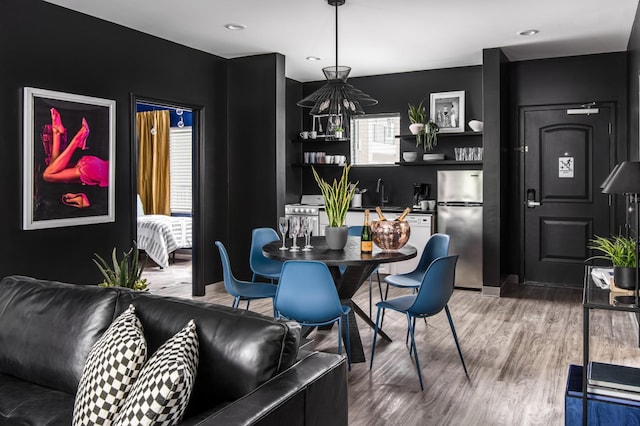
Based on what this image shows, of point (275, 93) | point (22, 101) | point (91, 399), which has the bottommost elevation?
point (91, 399)

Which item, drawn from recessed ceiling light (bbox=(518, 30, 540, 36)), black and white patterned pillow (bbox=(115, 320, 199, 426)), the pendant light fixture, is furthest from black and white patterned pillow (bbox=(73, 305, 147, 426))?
recessed ceiling light (bbox=(518, 30, 540, 36))

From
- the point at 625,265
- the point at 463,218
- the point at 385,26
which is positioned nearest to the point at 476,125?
the point at 463,218

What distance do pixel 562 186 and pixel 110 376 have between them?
5.91 m

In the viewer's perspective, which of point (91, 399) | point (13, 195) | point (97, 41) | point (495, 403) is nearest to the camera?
point (91, 399)

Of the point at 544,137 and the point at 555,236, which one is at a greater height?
the point at 544,137

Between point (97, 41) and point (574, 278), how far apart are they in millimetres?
5610

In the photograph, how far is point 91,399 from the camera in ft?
5.71

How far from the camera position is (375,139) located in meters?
7.46

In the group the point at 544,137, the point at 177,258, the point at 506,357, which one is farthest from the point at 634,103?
the point at 177,258

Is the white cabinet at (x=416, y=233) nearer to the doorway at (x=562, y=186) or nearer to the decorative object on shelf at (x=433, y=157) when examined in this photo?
the decorative object on shelf at (x=433, y=157)

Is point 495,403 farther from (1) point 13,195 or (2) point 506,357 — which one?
(1) point 13,195

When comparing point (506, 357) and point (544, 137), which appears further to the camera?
point (544, 137)

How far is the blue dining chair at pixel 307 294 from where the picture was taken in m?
3.25

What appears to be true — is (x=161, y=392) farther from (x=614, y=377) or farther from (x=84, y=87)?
(x=84, y=87)
